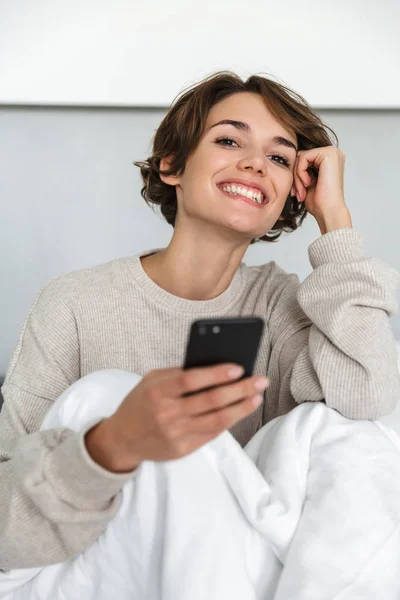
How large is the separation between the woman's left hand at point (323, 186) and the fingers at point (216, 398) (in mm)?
742

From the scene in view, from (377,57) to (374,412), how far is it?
56.6 inches

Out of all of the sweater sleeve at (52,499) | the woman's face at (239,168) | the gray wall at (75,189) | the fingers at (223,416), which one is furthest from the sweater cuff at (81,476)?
the gray wall at (75,189)

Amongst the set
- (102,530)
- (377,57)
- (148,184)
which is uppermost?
(377,57)

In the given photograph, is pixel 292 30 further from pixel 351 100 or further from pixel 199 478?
pixel 199 478

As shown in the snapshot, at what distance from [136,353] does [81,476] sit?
549 mm

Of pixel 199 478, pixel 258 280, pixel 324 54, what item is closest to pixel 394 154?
pixel 324 54

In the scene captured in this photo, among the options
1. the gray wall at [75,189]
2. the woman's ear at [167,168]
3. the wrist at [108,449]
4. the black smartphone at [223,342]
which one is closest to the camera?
the black smartphone at [223,342]

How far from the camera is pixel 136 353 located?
1.34 m

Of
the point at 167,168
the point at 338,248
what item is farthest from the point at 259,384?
the point at 167,168

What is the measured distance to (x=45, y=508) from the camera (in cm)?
83

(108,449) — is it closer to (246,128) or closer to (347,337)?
(347,337)

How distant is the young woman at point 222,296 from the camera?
1.12 metres

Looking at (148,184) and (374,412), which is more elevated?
(148,184)

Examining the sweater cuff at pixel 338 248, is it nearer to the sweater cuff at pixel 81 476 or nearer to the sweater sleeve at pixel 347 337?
the sweater sleeve at pixel 347 337
